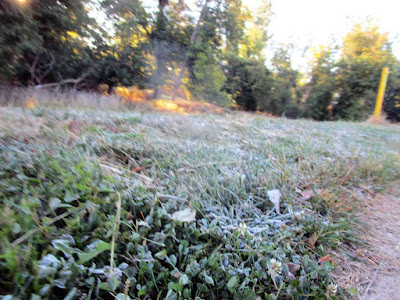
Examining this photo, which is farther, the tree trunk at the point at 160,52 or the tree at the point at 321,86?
the tree at the point at 321,86

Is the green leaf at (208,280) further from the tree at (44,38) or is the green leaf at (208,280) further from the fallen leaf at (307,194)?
the tree at (44,38)

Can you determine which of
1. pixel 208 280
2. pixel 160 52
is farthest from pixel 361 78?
pixel 208 280

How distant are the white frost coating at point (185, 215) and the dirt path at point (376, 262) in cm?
87

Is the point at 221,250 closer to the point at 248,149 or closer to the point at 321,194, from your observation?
the point at 321,194

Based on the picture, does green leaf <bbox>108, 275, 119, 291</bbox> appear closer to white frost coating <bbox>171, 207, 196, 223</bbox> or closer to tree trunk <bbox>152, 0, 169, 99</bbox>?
white frost coating <bbox>171, 207, 196, 223</bbox>

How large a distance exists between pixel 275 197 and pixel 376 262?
2.38 ft

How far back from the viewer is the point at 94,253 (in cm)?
104

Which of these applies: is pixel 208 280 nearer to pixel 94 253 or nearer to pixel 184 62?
pixel 94 253

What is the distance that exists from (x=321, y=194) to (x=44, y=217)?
74.0 inches

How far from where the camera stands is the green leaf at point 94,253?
1.00 m

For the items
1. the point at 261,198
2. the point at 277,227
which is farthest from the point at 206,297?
the point at 261,198

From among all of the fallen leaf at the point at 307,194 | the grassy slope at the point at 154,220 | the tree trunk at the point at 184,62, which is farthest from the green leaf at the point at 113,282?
the tree trunk at the point at 184,62

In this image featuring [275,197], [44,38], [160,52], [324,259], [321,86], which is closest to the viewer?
[324,259]

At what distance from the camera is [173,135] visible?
10.6 feet
